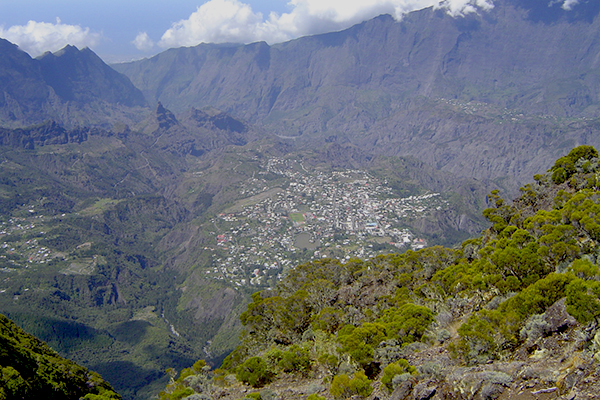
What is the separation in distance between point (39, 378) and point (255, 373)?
19.4 metres

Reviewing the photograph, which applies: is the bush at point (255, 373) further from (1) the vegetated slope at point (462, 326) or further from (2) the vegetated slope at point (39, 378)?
(2) the vegetated slope at point (39, 378)

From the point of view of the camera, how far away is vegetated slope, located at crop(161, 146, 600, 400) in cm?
2080

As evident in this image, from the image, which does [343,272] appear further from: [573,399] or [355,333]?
[573,399]

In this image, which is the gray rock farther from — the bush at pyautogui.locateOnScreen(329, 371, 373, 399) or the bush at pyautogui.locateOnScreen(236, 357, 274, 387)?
the bush at pyautogui.locateOnScreen(236, 357, 274, 387)

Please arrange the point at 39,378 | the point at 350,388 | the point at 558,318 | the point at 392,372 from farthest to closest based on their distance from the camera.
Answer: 1. the point at 39,378
2. the point at 350,388
3. the point at 392,372
4. the point at 558,318

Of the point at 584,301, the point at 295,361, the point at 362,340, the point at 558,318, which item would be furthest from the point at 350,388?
the point at 584,301

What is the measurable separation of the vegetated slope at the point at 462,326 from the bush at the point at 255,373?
108 mm

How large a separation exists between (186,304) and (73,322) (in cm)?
5070

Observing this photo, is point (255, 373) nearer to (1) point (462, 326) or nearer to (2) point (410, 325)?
(2) point (410, 325)

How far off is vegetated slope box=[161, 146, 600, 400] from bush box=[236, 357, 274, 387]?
0.11 metres

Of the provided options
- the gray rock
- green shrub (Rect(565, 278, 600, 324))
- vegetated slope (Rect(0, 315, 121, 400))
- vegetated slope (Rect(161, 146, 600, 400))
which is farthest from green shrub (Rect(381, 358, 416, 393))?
vegetated slope (Rect(0, 315, 121, 400))

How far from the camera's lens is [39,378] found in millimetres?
34000

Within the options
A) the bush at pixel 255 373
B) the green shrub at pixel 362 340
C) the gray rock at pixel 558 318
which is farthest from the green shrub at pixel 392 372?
the bush at pixel 255 373

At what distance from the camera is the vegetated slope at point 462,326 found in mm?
20797
